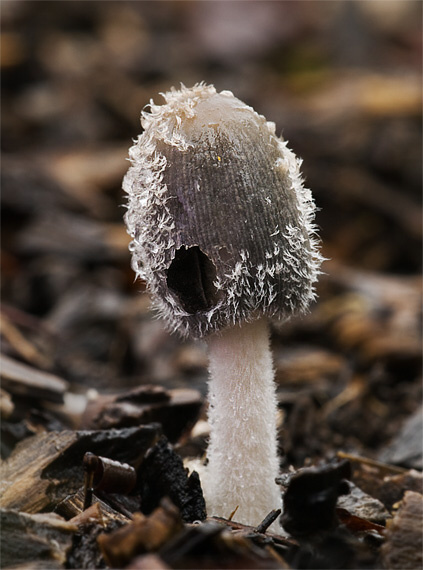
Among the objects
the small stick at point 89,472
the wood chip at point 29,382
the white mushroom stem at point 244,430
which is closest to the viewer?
the small stick at point 89,472

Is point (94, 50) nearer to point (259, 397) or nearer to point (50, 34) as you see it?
point (50, 34)

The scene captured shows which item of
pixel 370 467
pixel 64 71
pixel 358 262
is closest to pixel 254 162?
pixel 370 467

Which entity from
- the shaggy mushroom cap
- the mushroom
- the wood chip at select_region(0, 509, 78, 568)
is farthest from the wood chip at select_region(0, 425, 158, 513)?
the shaggy mushroom cap

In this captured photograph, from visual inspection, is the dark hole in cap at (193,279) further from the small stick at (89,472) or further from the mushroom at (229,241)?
the small stick at (89,472)

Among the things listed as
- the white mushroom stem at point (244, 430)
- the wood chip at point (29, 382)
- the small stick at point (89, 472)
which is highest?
the wood chip at point (29, 382)

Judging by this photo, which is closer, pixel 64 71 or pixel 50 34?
pixel 64 71

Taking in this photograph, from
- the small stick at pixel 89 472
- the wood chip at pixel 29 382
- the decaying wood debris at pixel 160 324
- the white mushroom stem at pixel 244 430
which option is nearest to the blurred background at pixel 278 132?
the decaying wood debris at pixel 160 324

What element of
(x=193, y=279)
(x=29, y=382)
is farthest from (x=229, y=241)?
(x=29, y=382)
